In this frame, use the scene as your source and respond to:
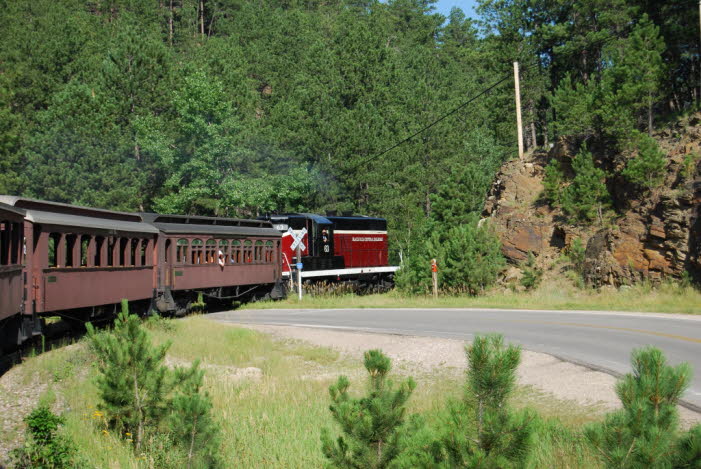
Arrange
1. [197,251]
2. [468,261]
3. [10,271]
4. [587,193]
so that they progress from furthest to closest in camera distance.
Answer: [587,193]
[468,261]
[197,251]
[10,271]

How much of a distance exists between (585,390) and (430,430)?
6450 mm

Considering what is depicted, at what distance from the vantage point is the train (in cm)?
1372

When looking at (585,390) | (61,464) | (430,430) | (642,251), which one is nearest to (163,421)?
(61,464)

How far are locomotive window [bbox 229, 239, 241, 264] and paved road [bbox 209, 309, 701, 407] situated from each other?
2.01 m

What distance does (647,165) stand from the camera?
28359 millimetres

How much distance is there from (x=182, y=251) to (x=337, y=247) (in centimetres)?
1235

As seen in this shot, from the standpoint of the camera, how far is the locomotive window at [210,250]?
23.9 metres

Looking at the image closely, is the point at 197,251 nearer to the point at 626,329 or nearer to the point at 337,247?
the point at 337,247

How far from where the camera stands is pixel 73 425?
29.8 ft

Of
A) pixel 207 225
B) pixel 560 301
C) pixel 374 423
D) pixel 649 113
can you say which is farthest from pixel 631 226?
pixel 374 423

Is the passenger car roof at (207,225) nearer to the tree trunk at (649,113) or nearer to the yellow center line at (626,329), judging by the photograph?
the yellow center line at (626,329)

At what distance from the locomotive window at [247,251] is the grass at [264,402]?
996cm

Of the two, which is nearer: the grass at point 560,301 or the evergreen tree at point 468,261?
the grass at point 560,301

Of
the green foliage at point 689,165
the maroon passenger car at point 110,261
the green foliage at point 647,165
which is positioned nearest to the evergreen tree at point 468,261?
the green foliage at point 647,165
